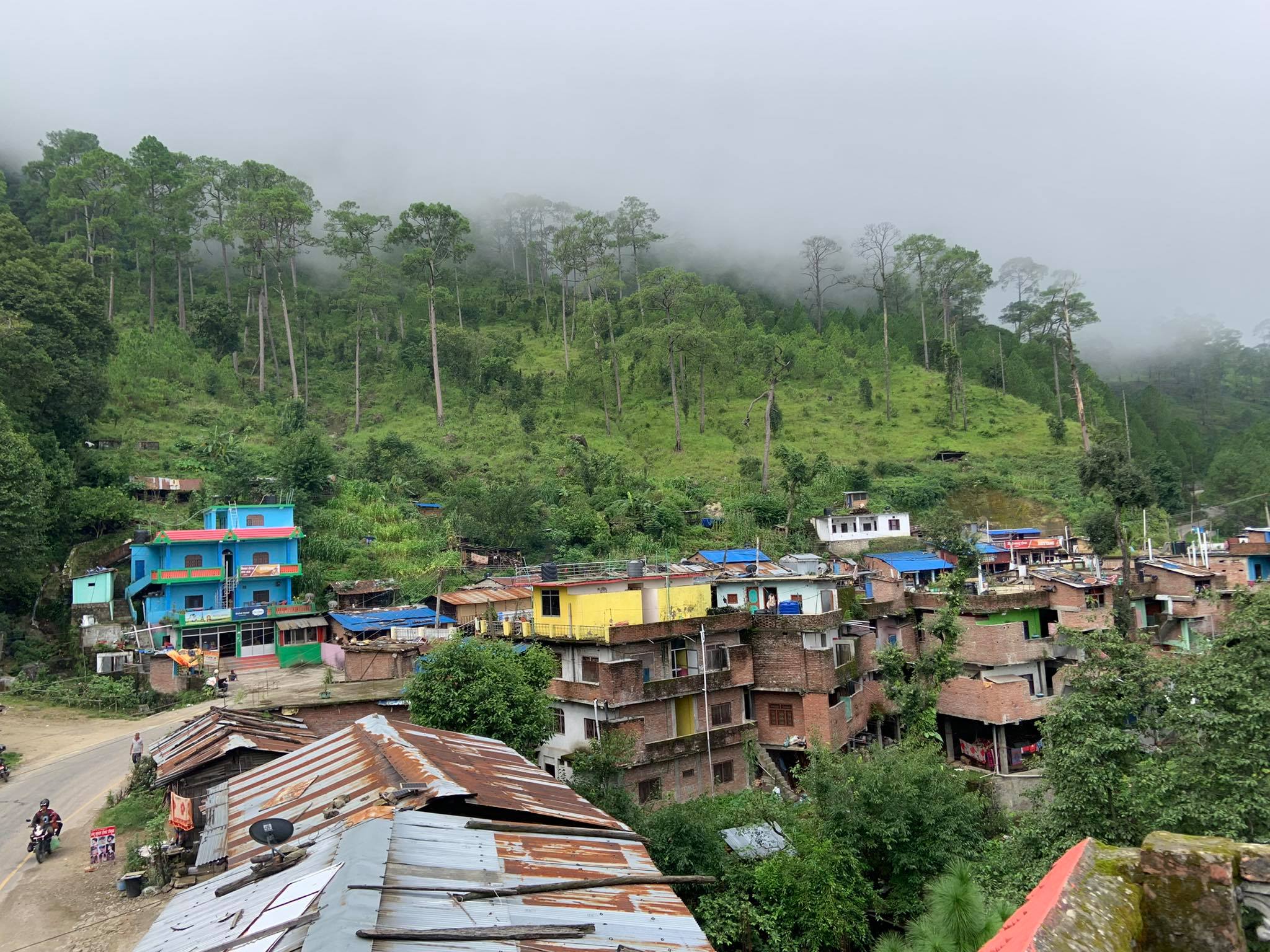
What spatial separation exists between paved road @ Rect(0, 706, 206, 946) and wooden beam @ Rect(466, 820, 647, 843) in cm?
841

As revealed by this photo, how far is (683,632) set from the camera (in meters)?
23.2

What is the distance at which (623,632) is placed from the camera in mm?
22094

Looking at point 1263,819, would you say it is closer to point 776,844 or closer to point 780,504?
point 776,844

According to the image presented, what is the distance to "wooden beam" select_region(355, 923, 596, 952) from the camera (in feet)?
16.8

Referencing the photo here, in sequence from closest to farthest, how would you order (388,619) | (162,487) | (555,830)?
1. (555,830)
2. (388,619)
3. (162,487)

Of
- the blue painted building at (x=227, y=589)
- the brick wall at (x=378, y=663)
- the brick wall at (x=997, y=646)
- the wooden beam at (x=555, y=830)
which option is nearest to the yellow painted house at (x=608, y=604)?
the brick wall at (x=378, y=663)

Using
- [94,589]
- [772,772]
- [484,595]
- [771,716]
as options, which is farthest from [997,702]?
[94,589]

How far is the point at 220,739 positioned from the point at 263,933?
1001 cm

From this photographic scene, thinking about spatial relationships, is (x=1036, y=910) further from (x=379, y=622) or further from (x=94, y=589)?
(x=94, y=589)

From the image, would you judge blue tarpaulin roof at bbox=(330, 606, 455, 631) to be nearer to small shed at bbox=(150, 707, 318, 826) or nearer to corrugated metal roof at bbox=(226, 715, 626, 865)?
small shed at bbox=(150, 707, 318, 826)

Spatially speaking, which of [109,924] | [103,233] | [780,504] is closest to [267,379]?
[103,233]

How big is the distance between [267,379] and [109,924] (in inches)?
1905

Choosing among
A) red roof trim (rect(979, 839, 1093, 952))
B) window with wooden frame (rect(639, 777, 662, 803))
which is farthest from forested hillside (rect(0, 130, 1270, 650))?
red roof trim (rect(979, 839, 1093, 952))

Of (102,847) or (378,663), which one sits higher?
(378,663)
